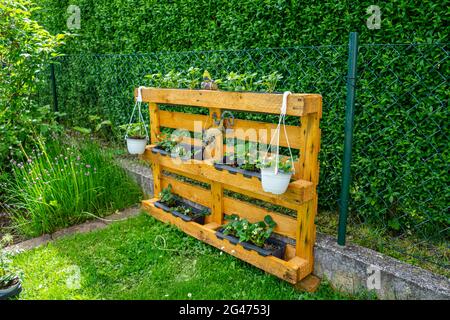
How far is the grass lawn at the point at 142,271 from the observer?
2365 millimetres

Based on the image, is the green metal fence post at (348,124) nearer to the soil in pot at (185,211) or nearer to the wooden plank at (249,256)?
the wooden plank at (249,256)

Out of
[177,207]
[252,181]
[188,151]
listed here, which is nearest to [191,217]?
[177,207]

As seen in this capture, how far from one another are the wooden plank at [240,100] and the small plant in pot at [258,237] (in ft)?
2.53

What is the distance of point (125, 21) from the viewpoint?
452 centimetres

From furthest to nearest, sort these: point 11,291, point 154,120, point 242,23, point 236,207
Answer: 1. point 154,120
2. point 242,23
3. point 236,207
4. point 11,291

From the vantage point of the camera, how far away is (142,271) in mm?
2631

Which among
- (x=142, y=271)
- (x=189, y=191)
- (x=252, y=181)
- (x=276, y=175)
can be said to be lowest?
(x=142, y=271)

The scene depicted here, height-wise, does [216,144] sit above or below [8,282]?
above

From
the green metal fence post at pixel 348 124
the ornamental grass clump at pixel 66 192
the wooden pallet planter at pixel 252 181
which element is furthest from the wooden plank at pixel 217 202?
the ornamental grass clump at pixel 66 192

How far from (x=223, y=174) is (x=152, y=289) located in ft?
2.93

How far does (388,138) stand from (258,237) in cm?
107

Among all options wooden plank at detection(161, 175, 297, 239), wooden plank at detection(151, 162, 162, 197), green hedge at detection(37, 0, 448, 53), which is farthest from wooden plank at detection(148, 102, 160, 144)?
green hedge at detection(37, 0, 448, 53)

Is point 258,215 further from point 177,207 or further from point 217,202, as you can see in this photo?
point 177,207

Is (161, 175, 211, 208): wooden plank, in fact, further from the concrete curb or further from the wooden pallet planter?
the concrete curb
